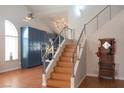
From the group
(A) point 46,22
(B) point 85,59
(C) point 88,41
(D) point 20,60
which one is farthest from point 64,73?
(A) point 46,22

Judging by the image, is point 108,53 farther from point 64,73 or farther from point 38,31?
point 38,31

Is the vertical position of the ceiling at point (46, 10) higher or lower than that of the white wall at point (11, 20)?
higher

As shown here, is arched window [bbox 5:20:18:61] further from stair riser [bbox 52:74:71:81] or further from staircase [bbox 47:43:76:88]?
stair riser [bbox 52:74:71:81]

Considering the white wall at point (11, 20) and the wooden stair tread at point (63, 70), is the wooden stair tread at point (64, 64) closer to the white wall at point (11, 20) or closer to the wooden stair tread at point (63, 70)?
the wooden stair tread at point (63, 70)

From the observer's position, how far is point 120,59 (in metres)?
6.38

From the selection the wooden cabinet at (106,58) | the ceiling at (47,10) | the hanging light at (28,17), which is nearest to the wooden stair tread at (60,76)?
the wooden cabinet at (106,58)

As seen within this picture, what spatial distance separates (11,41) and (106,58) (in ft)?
17.5

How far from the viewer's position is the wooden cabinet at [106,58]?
6.40 metres

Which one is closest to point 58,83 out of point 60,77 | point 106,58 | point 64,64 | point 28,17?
point 60,77

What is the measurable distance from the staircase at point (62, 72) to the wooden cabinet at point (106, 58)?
54.1 inches

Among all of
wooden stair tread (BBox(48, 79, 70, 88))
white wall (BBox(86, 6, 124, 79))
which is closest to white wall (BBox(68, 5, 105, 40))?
white wall (BBox(86, 6, 124, 79))

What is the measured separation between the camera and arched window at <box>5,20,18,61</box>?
830cm

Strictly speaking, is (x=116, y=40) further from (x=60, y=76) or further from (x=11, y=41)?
(x=11, y=41)
